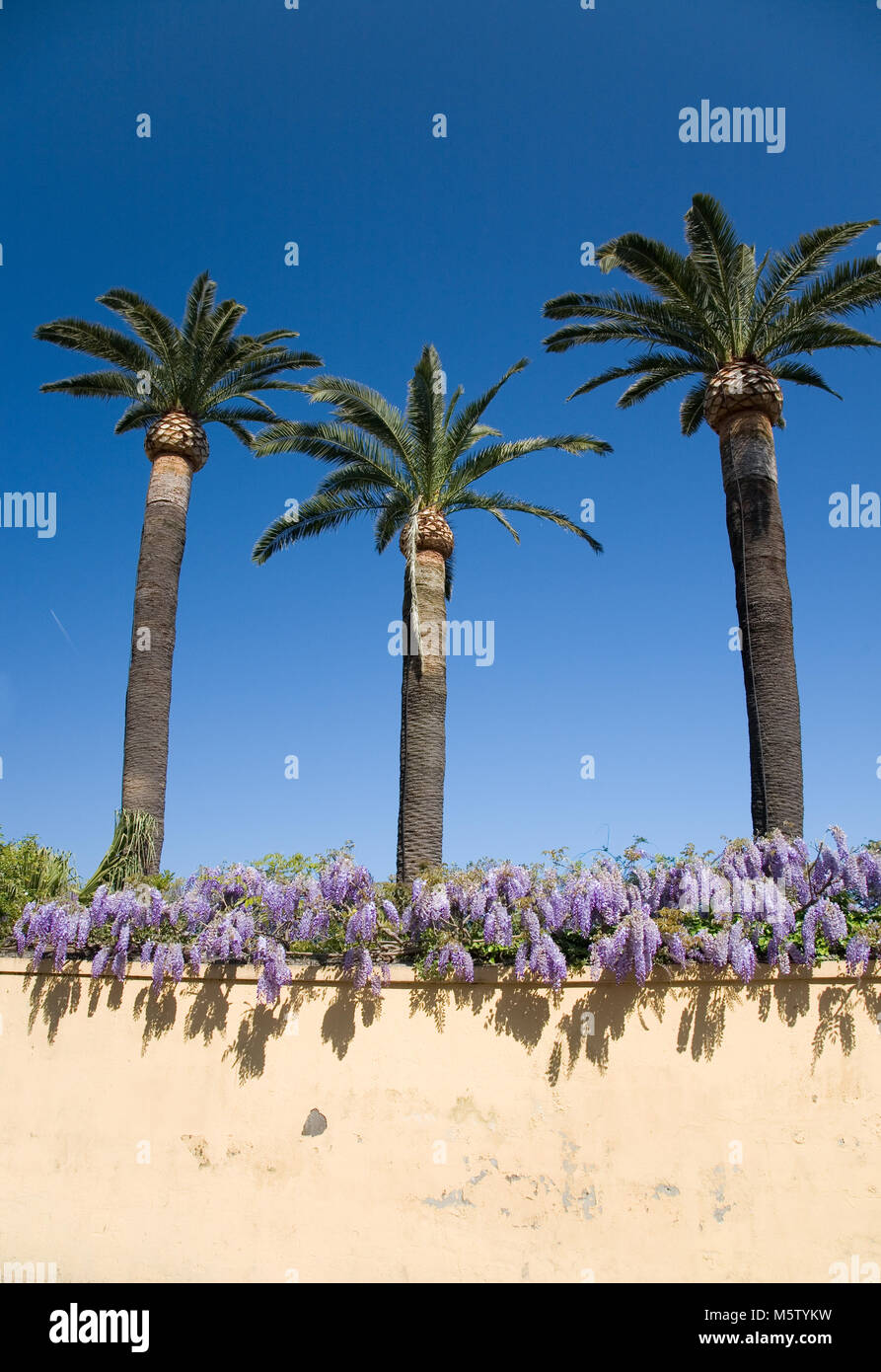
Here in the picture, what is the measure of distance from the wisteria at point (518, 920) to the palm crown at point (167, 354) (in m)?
9.60

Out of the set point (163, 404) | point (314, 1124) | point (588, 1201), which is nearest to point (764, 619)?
point (588, 1201)

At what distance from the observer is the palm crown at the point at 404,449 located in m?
13.5

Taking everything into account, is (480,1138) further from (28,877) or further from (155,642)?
(155,642)

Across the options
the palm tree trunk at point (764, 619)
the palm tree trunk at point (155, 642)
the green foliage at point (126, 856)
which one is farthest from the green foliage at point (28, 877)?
the palm tree trunk at point (764, 619)

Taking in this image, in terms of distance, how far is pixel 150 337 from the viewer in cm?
1471

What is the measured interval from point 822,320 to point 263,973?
1099cm

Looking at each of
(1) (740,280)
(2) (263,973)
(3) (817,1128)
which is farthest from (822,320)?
(2) (263,973)

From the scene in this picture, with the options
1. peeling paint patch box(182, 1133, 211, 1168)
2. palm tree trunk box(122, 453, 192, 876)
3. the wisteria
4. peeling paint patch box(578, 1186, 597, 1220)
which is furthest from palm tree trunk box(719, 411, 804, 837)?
palm tree trunk box(122, 453, 192, 876)

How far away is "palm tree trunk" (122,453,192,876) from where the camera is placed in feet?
41.6

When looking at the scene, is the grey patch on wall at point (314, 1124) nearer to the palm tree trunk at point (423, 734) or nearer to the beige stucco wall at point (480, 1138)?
the beige stucco wall at point (480, 1138)

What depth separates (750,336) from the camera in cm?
1204

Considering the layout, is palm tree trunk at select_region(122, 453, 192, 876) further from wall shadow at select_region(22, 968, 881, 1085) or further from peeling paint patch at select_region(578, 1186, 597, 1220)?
peeling paint patch at select_region(578, 1186, 597, 1220)

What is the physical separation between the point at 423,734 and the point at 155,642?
14.6ft
